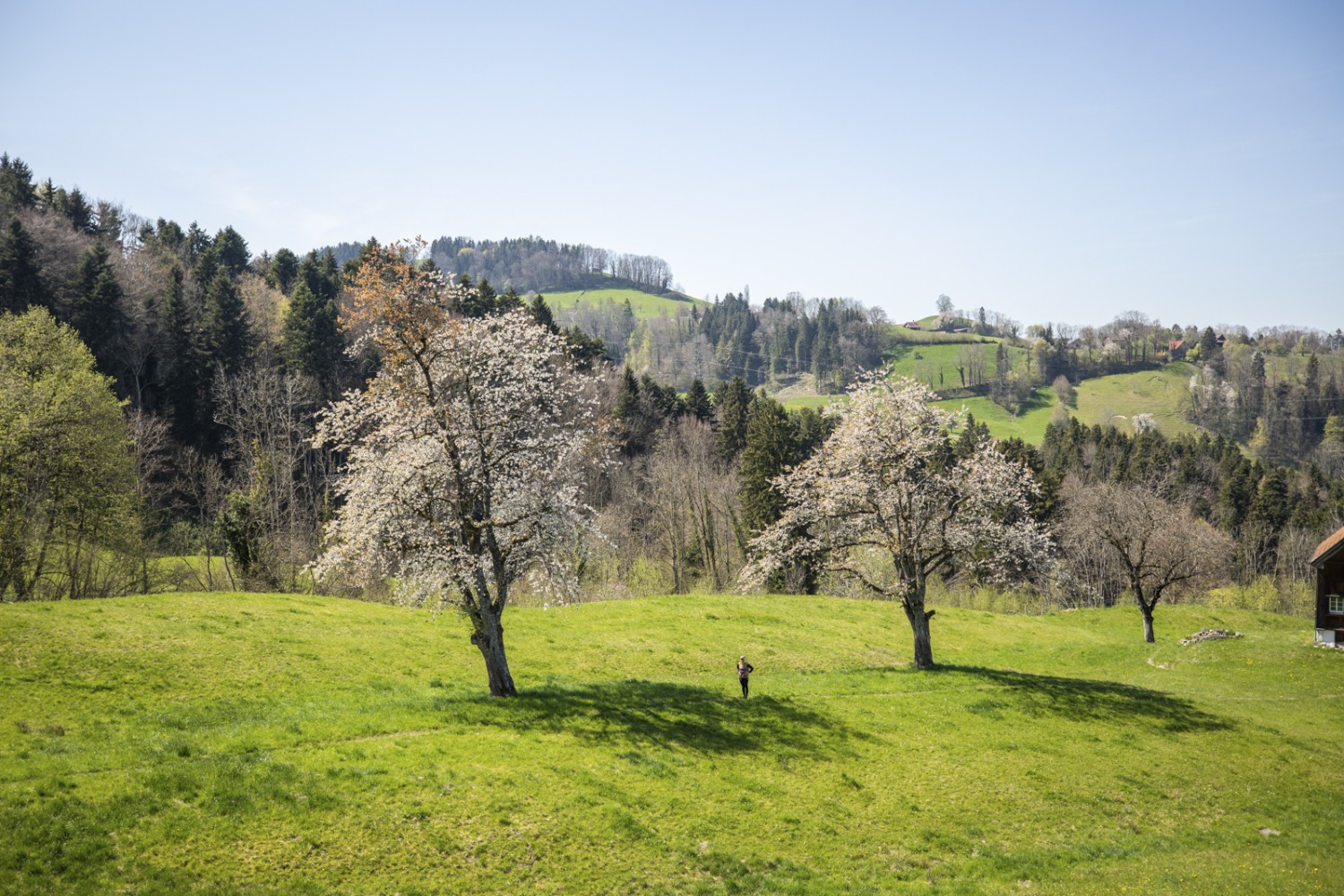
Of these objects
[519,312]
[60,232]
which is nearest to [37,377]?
[519,312]

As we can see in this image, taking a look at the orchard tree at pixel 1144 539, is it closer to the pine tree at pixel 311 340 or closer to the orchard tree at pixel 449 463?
the orchard tree at pixel 449 463

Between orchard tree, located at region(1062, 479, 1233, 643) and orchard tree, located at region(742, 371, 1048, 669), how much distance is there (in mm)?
23609

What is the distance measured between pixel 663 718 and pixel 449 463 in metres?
11.4

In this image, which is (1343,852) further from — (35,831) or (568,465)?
(35,831)

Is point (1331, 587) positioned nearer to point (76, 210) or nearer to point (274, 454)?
point (274, 454)

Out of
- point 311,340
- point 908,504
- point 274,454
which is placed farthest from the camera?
point 311,340

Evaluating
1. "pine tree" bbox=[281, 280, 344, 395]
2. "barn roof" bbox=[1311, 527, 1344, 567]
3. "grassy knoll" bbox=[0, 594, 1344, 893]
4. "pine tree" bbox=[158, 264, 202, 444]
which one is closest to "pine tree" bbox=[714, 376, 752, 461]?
"pine tree" bbox=[281, 280, 344, 395]

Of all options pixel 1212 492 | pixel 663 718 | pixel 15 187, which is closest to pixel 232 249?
pixel 15 187

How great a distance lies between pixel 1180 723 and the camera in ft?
104

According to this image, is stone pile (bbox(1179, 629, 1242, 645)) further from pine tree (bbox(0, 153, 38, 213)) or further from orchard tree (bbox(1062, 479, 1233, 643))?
pine tree (bbox(0, 153, 38, 213))

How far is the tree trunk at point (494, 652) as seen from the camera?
26422mm

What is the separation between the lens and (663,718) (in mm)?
26266

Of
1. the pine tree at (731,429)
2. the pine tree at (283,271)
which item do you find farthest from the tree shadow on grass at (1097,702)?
the pine tree at (283,271)

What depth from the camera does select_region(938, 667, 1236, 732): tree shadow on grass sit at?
31.8 m
